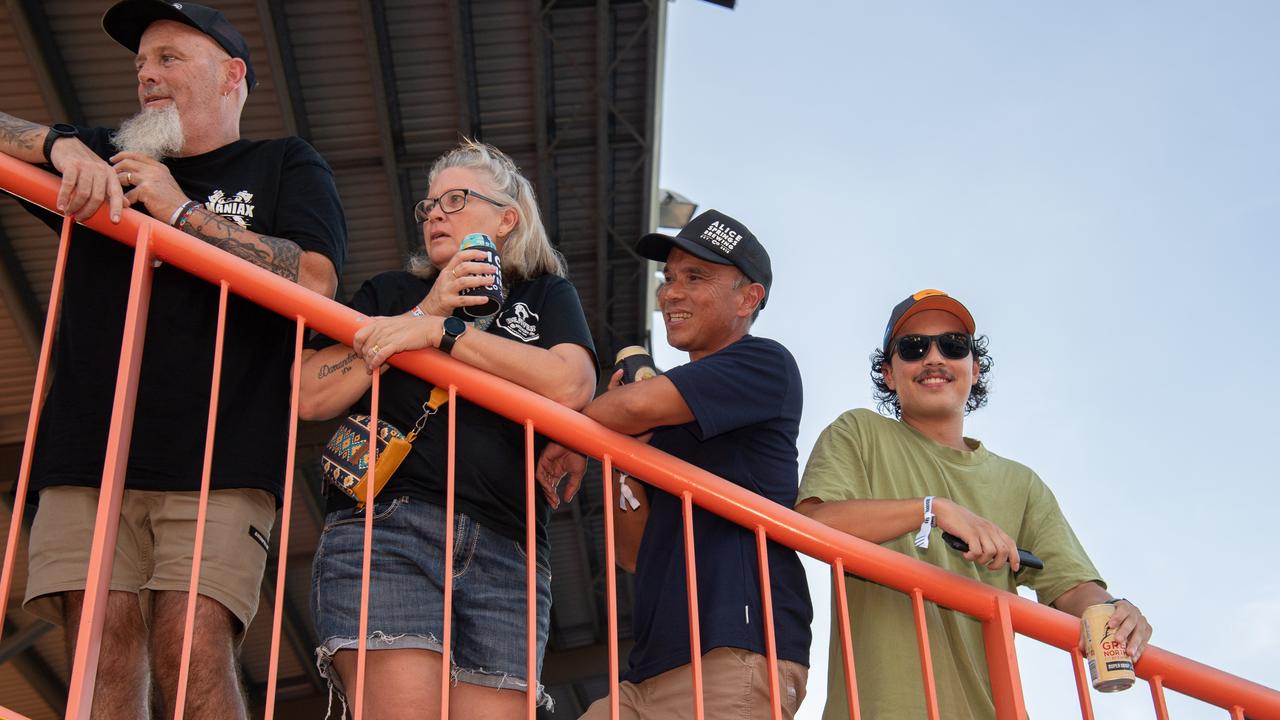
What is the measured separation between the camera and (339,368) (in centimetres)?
283

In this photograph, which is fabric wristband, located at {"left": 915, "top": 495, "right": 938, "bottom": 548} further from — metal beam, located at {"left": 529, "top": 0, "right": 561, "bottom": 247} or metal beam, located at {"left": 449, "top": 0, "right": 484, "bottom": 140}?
metal beam, located at {"left": 529, "top": 0, "right": 561, "bottom": 247}

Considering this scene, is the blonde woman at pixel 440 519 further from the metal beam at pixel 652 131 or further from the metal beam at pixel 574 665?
the metal beam at pixel 574 665

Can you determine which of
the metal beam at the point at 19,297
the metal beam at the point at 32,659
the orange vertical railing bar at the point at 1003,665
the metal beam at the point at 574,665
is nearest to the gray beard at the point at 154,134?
the orange vertical railing bar at the point at 1003,665

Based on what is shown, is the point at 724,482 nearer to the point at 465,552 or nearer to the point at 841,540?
the point at 841,540

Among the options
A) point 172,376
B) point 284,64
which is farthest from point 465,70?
point 172,376

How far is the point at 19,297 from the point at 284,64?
3327 mm

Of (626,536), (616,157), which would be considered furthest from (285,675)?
(626,536)

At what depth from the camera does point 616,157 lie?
11102 millimetres

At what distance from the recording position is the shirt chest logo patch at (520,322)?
299 cm

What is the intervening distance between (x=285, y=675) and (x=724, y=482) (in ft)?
53.9

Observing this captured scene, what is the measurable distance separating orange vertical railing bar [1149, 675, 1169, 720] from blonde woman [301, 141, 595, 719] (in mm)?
1338

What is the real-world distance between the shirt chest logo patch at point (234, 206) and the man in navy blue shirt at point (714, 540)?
966mm

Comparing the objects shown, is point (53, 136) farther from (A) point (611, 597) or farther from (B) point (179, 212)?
(A) point (611, 597)

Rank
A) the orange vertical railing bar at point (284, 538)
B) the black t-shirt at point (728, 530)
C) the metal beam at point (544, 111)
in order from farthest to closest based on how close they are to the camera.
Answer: the metal beam at point (544, 111) → the black t-shirt at point (728, 530) → the orange vertical railing bar at point (284, 538)
